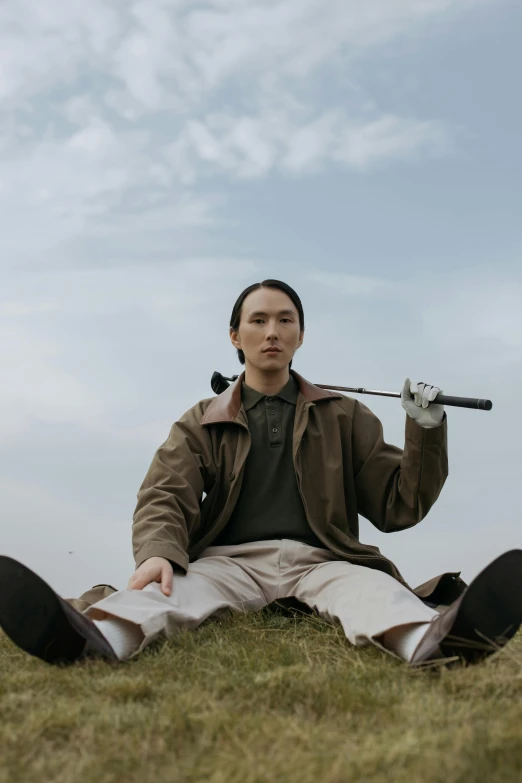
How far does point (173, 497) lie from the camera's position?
14.1 ft

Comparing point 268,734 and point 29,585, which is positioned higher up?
point 29,585

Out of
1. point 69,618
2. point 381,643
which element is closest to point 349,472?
point 381,643

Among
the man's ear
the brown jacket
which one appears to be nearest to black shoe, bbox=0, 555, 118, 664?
the brown jacket

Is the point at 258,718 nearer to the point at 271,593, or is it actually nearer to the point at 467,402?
the point at 271,593

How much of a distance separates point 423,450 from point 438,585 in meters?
0.77

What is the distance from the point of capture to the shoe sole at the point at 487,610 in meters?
3.01

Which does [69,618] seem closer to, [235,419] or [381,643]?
[381,643]

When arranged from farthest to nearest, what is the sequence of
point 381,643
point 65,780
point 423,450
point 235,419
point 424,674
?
point 235,419, point 423,450, point 381,643, point 424,674, point 65,780

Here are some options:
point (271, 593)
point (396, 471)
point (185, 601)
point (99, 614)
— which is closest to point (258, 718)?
point (99, 614)

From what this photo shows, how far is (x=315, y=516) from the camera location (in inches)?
176

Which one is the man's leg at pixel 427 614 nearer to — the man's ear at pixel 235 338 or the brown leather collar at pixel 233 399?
the brown leather collar at pixel 233 399

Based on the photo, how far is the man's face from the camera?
462 cm

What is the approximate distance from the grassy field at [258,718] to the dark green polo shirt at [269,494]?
40.3 inches

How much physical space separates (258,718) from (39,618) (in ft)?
3.48
